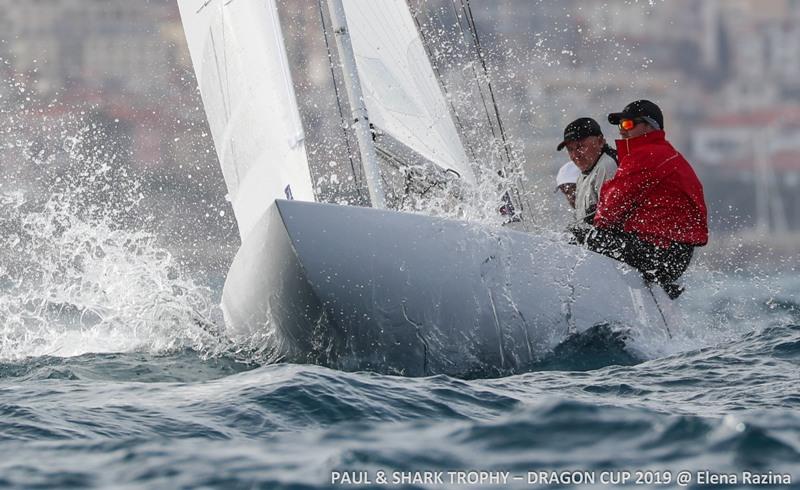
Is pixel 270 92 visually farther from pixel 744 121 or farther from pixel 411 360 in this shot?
pixel 744 121

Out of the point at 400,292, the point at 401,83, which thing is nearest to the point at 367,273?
the point at 400,292

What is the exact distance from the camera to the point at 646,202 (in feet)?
13.4

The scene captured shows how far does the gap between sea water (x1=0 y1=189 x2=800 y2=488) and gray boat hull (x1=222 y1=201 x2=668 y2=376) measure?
15cm

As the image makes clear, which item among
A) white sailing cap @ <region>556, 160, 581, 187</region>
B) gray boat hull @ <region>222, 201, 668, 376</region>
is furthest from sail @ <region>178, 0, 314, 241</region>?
white sailing cap @ <region>556, 160, 581, 187</region>

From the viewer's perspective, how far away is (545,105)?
3381 cm

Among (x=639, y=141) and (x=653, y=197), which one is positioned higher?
(x=639, y=141)

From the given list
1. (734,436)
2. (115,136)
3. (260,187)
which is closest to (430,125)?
(260,187)

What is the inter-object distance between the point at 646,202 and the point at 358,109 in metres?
1.00

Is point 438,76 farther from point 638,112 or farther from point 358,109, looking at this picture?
point 638,112

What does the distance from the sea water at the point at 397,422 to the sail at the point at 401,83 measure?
3.74ft

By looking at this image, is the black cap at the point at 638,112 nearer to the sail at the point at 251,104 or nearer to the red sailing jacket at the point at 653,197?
the red sailing jacket at the point at 653,197

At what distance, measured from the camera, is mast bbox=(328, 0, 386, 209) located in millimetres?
4109

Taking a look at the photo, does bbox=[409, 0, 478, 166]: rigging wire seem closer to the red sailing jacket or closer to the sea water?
the red sailing jacket

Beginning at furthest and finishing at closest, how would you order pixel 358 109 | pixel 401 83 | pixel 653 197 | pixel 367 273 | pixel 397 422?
1. pixel 401 83
2. pixel 358 109
3. pixel 653 197
4. pixel 367 273
5. pixel 397 422
